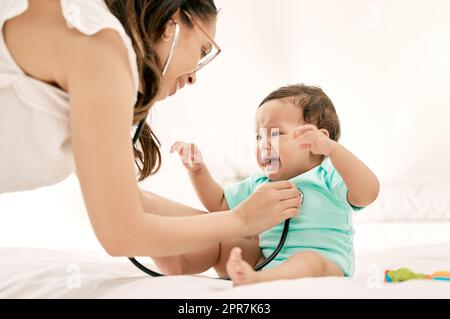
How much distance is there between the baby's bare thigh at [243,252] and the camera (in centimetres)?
144

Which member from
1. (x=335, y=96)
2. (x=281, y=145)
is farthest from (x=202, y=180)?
(x=335, y=96)

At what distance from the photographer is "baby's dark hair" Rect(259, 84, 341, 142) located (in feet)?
4.94

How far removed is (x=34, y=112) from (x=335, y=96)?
2182 mm

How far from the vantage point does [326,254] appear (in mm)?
1327

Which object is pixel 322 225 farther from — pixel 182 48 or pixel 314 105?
pixel 182 48

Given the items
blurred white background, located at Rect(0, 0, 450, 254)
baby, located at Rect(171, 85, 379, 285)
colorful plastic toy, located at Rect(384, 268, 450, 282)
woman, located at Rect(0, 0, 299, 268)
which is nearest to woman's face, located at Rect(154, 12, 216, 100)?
woman, located at Rect(0, 0, 299, 268)

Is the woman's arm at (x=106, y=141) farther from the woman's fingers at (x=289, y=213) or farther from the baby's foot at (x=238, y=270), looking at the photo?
the woman's fingers at (x=289, y=213)

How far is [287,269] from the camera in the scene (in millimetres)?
1149

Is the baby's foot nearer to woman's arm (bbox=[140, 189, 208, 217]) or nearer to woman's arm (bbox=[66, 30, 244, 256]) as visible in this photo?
woman's arm (bbox=[66, 30, 244, 256])

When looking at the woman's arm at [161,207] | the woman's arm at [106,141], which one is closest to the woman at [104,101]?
the woman's arm at [106,141]

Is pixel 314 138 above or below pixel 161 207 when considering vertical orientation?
above

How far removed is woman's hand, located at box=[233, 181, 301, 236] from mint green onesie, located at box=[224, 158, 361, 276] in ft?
0.29

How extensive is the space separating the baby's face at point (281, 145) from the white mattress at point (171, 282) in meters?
0.32
